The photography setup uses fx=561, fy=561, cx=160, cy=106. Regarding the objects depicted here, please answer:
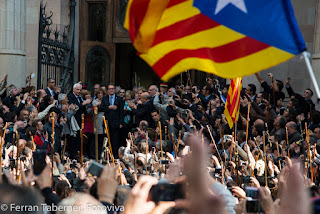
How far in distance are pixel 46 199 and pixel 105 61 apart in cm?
1372

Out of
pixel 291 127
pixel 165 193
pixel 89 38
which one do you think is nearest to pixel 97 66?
pixel 89 38

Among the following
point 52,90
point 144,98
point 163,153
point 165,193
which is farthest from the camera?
point 52,90

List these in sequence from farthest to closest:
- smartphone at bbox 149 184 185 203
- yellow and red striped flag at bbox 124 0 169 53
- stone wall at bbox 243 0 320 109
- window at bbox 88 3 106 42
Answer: window at bbox 88 3 106 42
stone wall at bbox 243 0 320 109
yellow and red striped flag at bbox 124 0 169 53
smartphone at bbox 149 184 185 203

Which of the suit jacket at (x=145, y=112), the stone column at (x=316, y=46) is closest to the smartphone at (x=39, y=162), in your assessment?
the suit jacket at (x=145, y=112)

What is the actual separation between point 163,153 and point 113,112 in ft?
12.8

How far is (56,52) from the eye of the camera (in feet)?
52.3

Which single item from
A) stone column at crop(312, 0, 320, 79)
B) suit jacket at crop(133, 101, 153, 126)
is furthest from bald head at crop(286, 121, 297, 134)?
stone column at crop(312, 0, 320, 79)

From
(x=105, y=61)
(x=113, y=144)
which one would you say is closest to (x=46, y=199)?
(x=113, y=144)

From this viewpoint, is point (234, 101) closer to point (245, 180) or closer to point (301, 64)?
point (245, 180)

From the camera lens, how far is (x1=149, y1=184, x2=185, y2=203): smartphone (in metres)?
2.79

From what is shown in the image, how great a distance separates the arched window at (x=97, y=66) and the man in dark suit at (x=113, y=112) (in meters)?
4.37

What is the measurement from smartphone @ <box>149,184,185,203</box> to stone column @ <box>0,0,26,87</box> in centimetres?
1229

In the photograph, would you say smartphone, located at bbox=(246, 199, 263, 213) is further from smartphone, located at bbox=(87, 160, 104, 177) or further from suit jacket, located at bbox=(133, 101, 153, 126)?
suit jacket, located at bbox=(133, 101, 153, 126)

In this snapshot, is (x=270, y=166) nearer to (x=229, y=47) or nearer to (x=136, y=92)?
(x=229, y=47)
